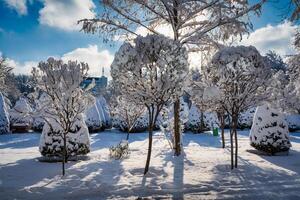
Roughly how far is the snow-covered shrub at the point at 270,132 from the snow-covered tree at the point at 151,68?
646cm

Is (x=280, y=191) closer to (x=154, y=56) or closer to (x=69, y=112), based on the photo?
(x=154, y=56)

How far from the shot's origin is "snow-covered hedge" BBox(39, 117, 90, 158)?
11.4 meters

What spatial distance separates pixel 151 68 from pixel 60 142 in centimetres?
511


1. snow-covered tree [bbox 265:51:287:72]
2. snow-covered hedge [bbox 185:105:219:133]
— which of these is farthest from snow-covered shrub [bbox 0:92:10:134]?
snow-covered tree [bbox 265:51:287:72]

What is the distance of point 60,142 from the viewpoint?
11.5m

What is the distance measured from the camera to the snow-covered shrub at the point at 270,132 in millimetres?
13086

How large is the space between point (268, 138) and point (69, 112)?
28.0 feet

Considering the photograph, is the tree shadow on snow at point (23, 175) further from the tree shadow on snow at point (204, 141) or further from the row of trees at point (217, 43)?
the tree shadow on snow at point (204, 141)

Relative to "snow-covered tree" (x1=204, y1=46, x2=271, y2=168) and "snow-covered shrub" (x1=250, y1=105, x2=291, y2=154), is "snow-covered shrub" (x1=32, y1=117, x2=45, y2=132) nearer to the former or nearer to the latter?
"snow-covered shrub" (x1=250, y1=105, x2=291, y2=154)

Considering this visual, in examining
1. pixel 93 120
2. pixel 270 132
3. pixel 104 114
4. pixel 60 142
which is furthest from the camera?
pixel 104 114

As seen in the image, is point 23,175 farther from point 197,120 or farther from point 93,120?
point 197,120

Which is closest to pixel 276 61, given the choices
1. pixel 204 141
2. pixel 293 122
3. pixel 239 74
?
pixel 293 122

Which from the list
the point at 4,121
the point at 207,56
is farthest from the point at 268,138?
the point at 4,121

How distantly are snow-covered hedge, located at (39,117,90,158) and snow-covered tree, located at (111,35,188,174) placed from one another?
159 inches
